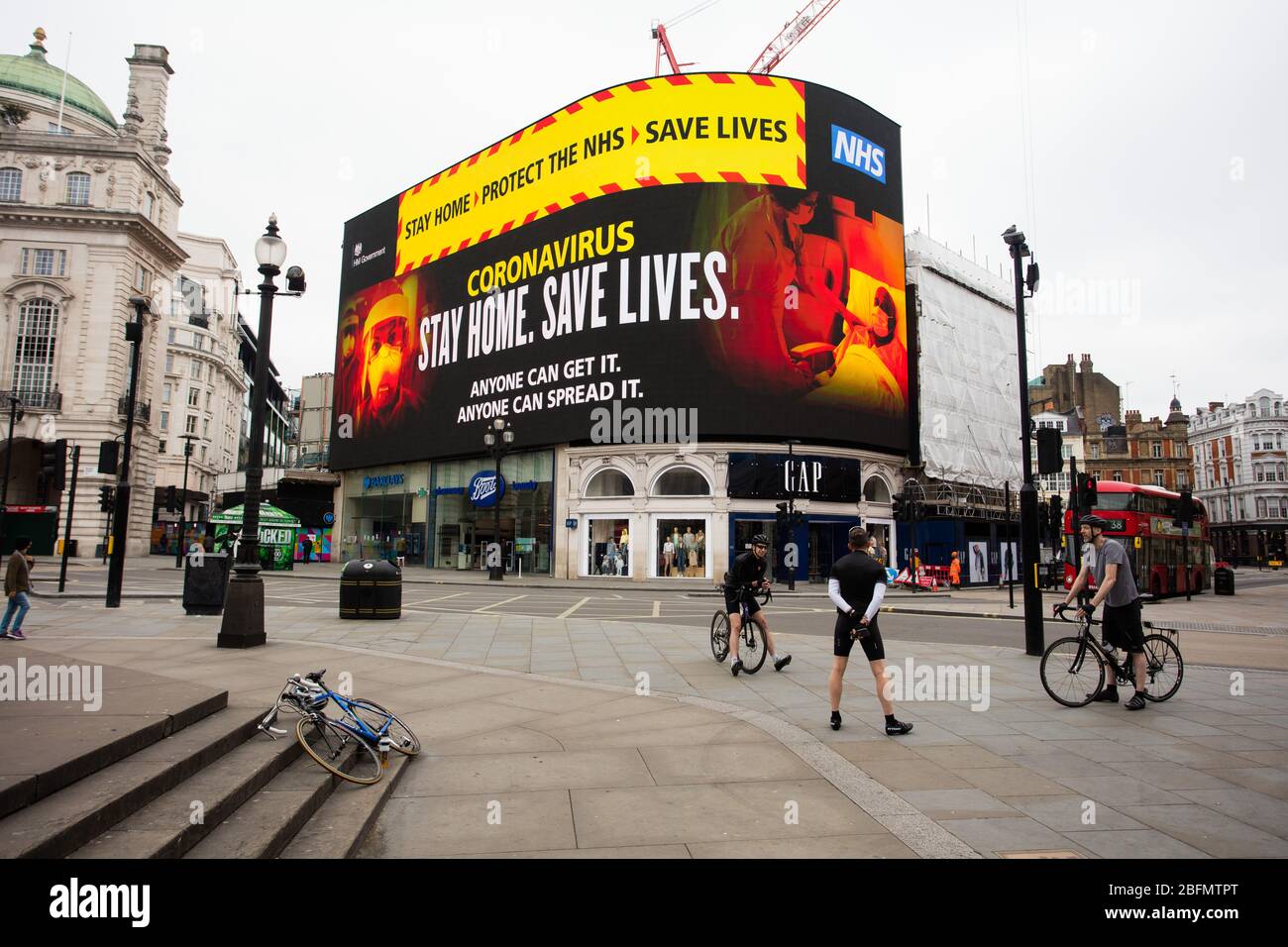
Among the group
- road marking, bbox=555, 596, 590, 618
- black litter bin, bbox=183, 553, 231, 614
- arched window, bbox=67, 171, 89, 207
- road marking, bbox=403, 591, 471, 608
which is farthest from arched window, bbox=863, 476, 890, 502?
arched window, bbox=67, 171, 89, 207

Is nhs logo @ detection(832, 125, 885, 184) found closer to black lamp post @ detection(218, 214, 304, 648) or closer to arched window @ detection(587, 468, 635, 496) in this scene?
arched window @ detection(587, 468, 635, 496)

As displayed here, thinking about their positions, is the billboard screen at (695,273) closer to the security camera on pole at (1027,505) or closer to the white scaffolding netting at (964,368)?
the white scaffolding netting at (964,368)

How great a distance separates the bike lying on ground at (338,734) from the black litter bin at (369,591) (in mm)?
9596

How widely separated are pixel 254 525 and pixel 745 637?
721cm

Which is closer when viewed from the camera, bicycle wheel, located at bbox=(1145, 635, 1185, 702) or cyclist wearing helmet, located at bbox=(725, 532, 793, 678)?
bicycle wheel, located at bbox=(1145, 635, 1185, 702)

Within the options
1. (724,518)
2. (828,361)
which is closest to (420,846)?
(724,518)

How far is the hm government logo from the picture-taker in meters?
50.8

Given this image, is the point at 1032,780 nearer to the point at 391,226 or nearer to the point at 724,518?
the point at 724,518

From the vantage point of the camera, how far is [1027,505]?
12484 millimetres

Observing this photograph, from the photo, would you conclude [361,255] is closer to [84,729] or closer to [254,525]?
[254,525]

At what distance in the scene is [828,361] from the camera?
35531 mm

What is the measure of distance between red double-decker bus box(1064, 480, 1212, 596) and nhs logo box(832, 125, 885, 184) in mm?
19722
